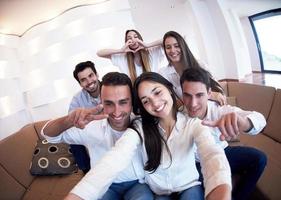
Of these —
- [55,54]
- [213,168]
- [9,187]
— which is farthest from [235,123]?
[9,187]

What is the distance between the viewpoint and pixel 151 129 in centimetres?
71

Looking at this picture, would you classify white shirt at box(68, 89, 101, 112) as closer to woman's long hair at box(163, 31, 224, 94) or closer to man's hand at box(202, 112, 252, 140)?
woman's long hair at box(163, 31, 224, 94)

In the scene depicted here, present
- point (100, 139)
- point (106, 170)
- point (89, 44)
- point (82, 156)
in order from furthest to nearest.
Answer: point (82, 156)
point (89, 44)
point (100, 139)
point (106, 170)

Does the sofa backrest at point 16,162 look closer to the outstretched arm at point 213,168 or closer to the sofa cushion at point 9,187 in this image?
the sofa cushion at point 9,187

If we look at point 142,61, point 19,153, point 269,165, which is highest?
point 142,61

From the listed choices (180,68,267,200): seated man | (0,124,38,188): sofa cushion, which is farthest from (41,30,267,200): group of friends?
(0,124,38,188): sofa cushion

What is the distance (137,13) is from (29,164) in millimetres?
1257

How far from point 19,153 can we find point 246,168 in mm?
1414

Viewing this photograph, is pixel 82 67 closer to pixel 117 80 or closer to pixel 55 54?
pixel 55 54

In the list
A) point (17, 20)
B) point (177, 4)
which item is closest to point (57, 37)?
point (17, 20)

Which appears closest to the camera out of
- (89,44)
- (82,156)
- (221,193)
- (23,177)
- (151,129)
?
(221,193)

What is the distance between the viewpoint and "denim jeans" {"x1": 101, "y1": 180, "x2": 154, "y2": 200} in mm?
708

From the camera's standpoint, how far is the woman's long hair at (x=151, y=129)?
682 mm

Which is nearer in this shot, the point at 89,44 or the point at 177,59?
the point at 177,59
